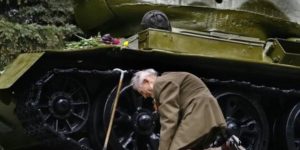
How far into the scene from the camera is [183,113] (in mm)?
5492

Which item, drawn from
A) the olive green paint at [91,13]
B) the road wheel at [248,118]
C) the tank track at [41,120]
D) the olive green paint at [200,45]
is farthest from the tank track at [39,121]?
the road wheel at [248,118]

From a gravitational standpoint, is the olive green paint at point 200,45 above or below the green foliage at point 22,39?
above

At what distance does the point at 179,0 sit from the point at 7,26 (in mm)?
2935

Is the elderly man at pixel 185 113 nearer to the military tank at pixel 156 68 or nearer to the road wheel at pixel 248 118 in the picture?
the military tank at pixel 156 68

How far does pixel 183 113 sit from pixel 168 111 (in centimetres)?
16

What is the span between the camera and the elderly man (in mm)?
5406

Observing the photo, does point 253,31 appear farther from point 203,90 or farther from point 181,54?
point 203,90

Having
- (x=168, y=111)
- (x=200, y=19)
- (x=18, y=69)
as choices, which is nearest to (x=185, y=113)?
(x=168, y=111)

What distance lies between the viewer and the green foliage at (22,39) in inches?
396

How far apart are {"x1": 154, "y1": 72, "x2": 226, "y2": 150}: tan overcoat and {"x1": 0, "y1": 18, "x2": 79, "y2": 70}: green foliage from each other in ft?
15.8

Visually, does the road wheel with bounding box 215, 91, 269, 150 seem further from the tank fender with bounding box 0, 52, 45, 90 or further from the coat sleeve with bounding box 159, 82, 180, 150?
the coat sleeve with bounding box 159, 82, 180, 150

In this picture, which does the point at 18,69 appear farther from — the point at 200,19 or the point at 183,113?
the point at 200,19

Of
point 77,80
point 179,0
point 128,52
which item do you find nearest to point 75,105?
point 77,80

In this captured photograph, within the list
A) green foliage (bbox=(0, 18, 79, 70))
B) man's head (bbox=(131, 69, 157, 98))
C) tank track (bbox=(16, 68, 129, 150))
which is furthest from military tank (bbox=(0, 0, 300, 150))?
man's head (bbox=(131, 69, 157, 98))
